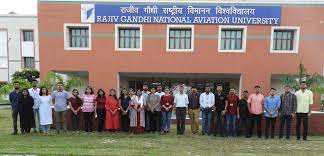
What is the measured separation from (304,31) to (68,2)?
14.5m

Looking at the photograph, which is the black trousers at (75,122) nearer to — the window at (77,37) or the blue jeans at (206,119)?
the blue jeans at (206,119)

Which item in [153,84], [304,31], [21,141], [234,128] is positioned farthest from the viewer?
[153,84]

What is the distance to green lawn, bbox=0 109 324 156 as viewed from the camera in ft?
25.6

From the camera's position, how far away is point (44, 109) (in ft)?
33.3

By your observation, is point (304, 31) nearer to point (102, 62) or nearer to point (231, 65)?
point (231, 65)

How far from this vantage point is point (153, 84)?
2114cm

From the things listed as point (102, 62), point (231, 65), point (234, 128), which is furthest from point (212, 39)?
point (234, 128)

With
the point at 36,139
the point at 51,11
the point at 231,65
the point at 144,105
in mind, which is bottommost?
the point at 36,139

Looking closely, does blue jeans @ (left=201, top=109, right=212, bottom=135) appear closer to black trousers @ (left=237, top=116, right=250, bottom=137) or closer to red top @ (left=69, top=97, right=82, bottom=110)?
black trousers @ (left=237, top=116, right=250, bottom=137)

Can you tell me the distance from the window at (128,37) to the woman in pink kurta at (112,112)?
358 inches

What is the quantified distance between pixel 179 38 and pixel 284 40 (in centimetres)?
647

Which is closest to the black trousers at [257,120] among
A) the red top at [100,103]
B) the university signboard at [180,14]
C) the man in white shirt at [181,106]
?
the man in white shirt at [181,106]

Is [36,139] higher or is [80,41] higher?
[80,41]

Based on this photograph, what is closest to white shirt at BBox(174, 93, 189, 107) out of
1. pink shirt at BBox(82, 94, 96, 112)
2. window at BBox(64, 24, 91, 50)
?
pink shirt at BBox(82, 94, 96, 112)
